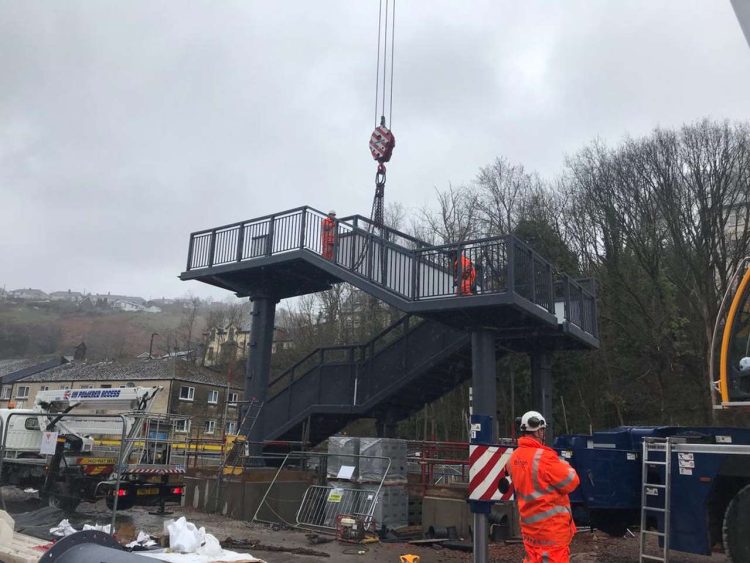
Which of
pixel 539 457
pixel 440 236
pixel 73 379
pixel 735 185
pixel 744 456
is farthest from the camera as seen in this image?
pixel 73 379

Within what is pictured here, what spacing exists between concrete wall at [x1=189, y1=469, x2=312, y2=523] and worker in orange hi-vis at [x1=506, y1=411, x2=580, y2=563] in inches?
365

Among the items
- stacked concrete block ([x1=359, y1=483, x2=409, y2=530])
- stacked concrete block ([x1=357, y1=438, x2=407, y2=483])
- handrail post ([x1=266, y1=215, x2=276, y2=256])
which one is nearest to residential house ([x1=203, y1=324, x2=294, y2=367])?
handrail post ([x1=266, y1=215, x2=276, y2=256])

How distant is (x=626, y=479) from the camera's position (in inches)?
362

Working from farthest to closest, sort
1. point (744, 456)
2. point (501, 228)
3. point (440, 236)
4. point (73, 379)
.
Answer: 1. point (73, 379)
2. point (440, 236)
3. point (501, 228)
4. point (744, 456)

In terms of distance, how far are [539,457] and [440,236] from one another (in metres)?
30.9

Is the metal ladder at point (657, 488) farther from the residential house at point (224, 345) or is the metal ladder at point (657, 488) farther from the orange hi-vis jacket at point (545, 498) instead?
the residential house at point (224, 345)

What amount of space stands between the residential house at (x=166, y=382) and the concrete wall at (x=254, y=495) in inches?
1215

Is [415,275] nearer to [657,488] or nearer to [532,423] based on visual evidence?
[657,488]

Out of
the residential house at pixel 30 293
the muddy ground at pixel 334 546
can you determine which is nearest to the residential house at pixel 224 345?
the muddy ground at pixel 334 546

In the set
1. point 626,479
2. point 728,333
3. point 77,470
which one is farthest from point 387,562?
point 77,470

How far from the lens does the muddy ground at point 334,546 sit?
897 centimetres

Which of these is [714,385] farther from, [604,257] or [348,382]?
[604,257]

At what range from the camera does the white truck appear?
40.0 ft

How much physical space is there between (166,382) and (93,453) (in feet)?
121
